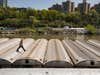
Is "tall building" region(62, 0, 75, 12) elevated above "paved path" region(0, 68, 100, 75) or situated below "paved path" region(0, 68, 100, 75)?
above

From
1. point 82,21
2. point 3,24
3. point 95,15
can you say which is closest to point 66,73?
point 3,24

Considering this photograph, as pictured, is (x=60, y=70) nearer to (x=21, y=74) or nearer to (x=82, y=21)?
(x=21, y=74)

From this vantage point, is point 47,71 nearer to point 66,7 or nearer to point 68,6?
point 68,6

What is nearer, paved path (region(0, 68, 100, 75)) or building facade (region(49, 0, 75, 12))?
paved path (region(0, 68, 100, 75))

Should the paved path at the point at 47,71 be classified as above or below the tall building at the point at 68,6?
below

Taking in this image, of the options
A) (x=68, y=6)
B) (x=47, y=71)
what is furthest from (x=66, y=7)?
(x=47, y=71)

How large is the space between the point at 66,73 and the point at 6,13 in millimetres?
95348

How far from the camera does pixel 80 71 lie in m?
8.86

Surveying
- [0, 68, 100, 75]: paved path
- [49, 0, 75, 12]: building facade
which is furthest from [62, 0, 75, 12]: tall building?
[0, 68, 100, 75]: paved path

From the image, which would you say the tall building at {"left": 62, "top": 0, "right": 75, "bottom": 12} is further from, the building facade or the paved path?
the paved path

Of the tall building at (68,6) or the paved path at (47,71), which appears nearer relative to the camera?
the paved path at (47,71)

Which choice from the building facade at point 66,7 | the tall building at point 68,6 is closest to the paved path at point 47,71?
the building facade at point 66,7

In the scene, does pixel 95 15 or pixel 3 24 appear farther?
pixel 95 15

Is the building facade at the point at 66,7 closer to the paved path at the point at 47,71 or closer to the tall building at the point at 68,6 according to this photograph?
the tall building at the point at 68,6
